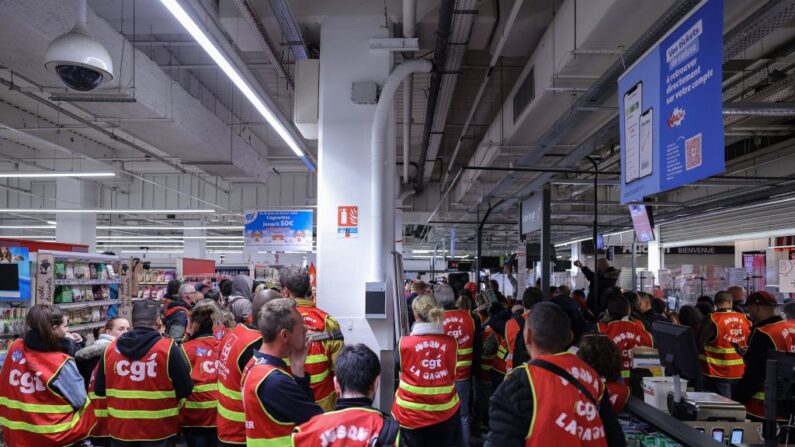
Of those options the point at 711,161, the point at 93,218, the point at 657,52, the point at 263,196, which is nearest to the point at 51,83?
the point at 657,52

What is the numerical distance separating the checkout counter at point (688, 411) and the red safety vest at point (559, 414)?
71cm

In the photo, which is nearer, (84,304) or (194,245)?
(84,304)

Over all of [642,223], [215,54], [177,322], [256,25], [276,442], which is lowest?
[276,442]

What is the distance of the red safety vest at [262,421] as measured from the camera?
261 cm

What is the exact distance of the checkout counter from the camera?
9.41 ft

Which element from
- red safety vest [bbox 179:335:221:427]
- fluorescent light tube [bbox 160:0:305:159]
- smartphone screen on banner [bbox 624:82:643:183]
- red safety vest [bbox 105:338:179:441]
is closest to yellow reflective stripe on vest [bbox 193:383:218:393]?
red safety vest [bbox 179:335:221:427]

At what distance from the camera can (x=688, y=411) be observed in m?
3.29

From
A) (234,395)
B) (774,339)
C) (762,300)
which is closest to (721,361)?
(762,300)

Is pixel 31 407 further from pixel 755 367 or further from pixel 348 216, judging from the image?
pixel 755 367

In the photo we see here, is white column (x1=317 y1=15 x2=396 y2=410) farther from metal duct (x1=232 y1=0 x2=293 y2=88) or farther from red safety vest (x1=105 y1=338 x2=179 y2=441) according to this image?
red safety vest (x1=105 y1=338 x2=179 y2=441)

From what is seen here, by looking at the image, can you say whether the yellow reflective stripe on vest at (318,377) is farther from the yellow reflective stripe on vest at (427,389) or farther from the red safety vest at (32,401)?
the red safety vest at (32,401)

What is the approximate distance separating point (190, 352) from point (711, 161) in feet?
12.1

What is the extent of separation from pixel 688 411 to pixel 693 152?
1434mm

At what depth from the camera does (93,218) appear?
2012 centimetres
